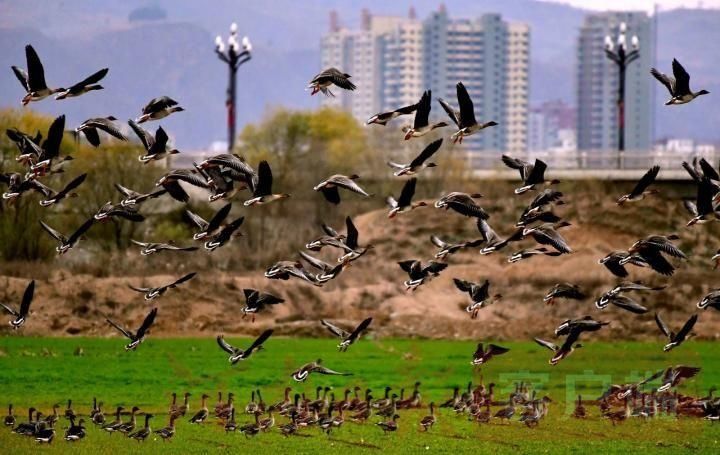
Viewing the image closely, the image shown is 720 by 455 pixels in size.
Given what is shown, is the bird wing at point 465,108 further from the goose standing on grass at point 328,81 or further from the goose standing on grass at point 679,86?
the goose standing on grass at point 679,86

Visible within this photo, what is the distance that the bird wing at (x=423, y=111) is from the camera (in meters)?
21.7

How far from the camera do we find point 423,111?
21.8 m

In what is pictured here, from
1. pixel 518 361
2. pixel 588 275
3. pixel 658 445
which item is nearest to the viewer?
pixel 658 445

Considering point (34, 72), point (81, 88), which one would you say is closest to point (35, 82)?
point (34, 72)

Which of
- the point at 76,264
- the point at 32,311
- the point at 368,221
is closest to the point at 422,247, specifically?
the point at 368,221

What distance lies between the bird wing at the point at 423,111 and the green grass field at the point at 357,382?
5186 mm

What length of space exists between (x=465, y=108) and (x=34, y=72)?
5.77 m

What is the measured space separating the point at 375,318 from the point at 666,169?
28.0m

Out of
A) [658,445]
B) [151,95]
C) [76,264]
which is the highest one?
[151,95]

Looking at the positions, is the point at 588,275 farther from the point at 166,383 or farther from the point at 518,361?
the point at 166,383

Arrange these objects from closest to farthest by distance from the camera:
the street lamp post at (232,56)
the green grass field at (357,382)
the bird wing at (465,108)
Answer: the bird wing at (465,108), the green grass field at (357,382), the street lamp post at (232,56)

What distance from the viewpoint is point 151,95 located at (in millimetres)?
184500

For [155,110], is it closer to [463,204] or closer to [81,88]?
[81,88]

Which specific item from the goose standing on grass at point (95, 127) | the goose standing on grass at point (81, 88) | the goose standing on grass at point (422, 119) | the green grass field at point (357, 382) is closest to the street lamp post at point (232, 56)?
the green grass field at point (357, 382)
